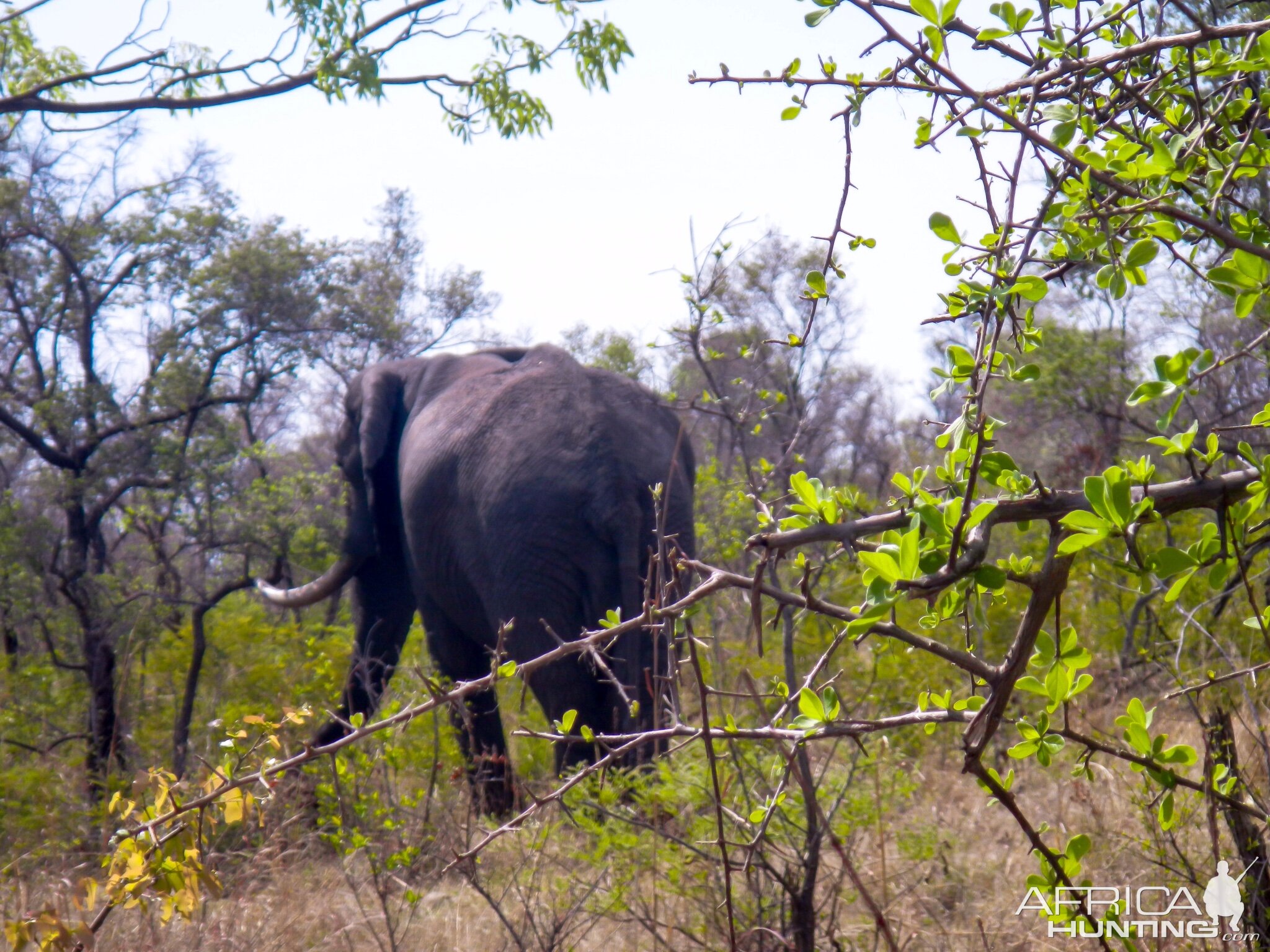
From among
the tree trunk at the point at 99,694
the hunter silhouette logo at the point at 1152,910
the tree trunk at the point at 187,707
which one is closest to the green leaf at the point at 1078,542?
the hunter silhouette logo at the point at 1152,910

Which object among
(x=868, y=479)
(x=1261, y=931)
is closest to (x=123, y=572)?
(x=1261, y=931)

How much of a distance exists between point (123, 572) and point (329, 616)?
244 centimetres

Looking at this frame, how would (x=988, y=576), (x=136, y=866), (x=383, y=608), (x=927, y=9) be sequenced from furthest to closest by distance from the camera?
(x=383, y=608) → (x=136, y=866) → (x=927, y=9) → (x=988, y=576)

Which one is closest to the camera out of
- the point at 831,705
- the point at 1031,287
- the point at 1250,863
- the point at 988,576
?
the point at 988,576

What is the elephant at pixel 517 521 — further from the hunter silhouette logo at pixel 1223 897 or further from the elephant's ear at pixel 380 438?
the hunter silhouette logo at pixel 1223 897

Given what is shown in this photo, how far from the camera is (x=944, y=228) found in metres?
1.54

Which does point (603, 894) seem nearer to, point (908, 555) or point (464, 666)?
point (464, 666)

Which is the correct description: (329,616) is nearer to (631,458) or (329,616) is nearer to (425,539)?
(425,539)

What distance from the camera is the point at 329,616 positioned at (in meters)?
9.21

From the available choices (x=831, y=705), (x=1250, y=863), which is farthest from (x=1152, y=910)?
(x=831, y=705)

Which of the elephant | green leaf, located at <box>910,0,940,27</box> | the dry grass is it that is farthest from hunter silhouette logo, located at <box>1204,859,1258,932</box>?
the elephant

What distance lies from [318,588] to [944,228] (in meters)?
6.16

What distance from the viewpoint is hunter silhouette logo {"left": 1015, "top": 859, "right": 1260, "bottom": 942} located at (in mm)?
2070

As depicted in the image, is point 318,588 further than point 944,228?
Yes
